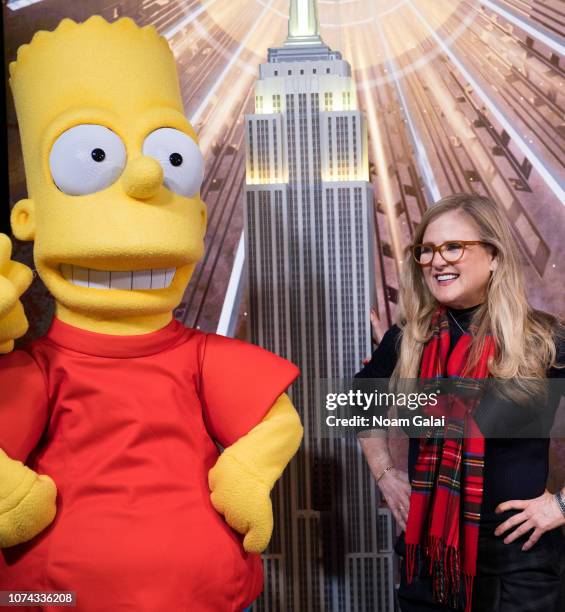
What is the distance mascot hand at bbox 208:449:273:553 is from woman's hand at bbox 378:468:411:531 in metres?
0.42

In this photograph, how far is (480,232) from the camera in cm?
166

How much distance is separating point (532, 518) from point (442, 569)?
0.22 meters

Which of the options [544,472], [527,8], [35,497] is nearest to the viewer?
[35,497]

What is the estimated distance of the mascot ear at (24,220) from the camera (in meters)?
1.55

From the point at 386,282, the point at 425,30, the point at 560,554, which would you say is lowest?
Answer: the point at 560,554

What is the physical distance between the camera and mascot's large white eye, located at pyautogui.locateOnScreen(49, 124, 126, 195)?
1449mm

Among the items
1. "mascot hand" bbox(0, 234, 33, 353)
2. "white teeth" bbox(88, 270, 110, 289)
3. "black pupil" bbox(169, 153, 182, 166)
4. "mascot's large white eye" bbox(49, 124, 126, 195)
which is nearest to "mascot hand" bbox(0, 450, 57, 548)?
"mascot hand" bbox(0, 234, 33, 353)

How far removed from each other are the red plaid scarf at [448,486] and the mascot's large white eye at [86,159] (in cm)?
79

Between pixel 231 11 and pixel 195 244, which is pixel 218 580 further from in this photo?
pixel 231 11

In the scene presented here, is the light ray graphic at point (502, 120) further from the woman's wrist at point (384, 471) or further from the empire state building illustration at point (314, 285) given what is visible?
the woman's wrist at point (384, 471)

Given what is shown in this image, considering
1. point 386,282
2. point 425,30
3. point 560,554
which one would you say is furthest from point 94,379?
point 425,30

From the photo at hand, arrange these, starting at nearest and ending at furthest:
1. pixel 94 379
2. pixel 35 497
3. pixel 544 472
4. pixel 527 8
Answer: pixel 35 497
pixel 94 379
pixel 544 472
pixel 527 8

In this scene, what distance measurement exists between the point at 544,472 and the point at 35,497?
40.8 inches

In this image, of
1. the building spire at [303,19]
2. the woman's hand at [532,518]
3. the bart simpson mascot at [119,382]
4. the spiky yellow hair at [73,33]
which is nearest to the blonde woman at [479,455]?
the woman's hand at [532,518]
